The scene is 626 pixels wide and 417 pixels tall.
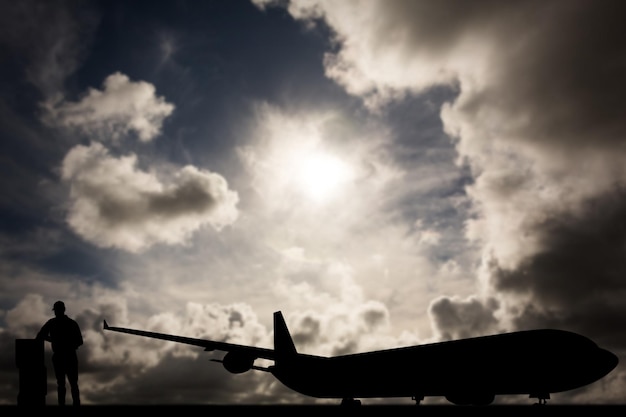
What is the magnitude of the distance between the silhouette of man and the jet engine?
71.2 ft

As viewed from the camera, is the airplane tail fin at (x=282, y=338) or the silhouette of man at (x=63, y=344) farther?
the airplane tail fin at (x=282, y=338)

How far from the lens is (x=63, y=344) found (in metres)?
14.3

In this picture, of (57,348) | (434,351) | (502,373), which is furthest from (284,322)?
(57,348)

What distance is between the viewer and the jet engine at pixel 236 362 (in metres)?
35.1

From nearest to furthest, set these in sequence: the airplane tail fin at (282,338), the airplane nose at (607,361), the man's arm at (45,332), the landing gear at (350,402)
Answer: the man's arm at (45,332) → the airplane nose at (607,361) → the landing gear at (350,402) → the airplane tail fin at (282,338)

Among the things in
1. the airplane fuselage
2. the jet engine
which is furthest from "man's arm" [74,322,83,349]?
the jet engine

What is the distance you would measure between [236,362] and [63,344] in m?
22.6

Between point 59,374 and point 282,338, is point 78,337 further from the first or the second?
point 282,338

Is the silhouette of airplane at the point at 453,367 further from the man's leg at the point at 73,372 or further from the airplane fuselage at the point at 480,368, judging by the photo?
the man's leg at the point at 73,372

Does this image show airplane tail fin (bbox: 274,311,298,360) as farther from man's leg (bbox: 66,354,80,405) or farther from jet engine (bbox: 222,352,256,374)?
man's leg (bbox: 66,354,80,405)

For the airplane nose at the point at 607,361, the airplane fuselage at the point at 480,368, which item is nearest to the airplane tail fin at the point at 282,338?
the airplane fuselage at the point at 480,368

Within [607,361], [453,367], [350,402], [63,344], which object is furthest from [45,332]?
[607,361]
